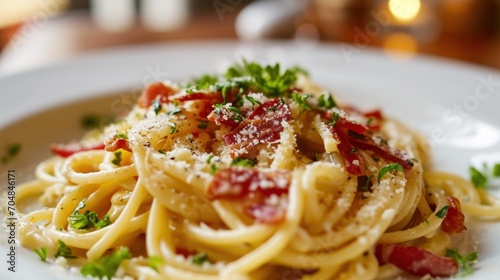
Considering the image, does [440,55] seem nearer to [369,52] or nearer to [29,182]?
[369,52]

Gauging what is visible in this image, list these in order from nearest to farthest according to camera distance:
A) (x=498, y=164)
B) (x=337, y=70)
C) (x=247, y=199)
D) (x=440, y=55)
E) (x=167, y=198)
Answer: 1. (x=247, y=199)
2. (x=167, y=198)
3. (x=498, y=164)
4. (x=337, y=70)
5. (x=440, y=55)

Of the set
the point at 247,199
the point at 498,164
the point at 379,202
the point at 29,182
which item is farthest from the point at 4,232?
the point at 498,164

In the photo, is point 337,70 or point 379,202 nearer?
point 379,202

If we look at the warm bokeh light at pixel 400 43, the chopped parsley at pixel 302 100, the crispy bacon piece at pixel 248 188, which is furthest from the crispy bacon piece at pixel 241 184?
the warm bokeh light at pixel 400 43

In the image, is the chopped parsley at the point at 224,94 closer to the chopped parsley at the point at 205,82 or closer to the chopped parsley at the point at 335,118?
the chopped parsley at the point at 205,82

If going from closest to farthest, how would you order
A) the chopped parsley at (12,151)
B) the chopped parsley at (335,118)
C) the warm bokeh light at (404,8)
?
the chopped parsley at (335,118) < the chopped parsley at (12,151) < the warm bokeh light at (404,8)

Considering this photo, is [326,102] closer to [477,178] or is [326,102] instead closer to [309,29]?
[477,178]

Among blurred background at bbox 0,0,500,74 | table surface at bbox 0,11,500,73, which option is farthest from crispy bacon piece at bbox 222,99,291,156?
table surface at bbox 0,11,500,73
